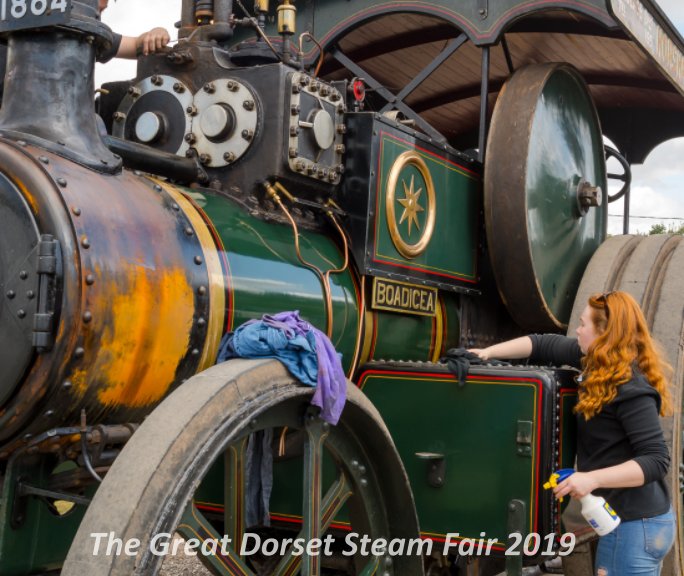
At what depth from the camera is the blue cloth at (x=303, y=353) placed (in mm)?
2057

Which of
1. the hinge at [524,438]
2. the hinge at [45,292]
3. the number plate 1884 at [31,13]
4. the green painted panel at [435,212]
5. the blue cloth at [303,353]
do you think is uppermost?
the number plate 1884 at [31,13]

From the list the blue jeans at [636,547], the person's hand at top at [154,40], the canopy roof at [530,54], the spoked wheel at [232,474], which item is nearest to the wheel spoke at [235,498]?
the spoked wheel at [232,474]

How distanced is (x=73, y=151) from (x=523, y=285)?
1.95 metres

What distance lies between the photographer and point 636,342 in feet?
8.89

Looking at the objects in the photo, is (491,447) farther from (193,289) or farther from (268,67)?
(268,67)

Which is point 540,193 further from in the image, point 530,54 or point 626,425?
point 626,425

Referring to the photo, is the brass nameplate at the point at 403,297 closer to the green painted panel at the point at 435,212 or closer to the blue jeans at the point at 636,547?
the green painted panel at the point at 435,212

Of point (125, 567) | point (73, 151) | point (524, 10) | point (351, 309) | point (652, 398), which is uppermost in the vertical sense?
point (524, 10)

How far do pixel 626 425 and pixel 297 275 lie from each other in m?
1.06

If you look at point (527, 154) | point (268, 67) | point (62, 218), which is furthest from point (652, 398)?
point (62, 218)

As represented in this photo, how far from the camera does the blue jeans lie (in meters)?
2.63

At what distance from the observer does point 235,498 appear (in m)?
2.05

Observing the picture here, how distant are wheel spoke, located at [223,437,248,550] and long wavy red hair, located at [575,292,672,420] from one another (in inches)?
45.3

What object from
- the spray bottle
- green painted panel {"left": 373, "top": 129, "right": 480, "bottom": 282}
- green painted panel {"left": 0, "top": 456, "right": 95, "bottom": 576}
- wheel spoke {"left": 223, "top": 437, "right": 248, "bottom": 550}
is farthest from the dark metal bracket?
green painted panel {"left": 0, "top": 456, "right": 95, "bottom": 576}
